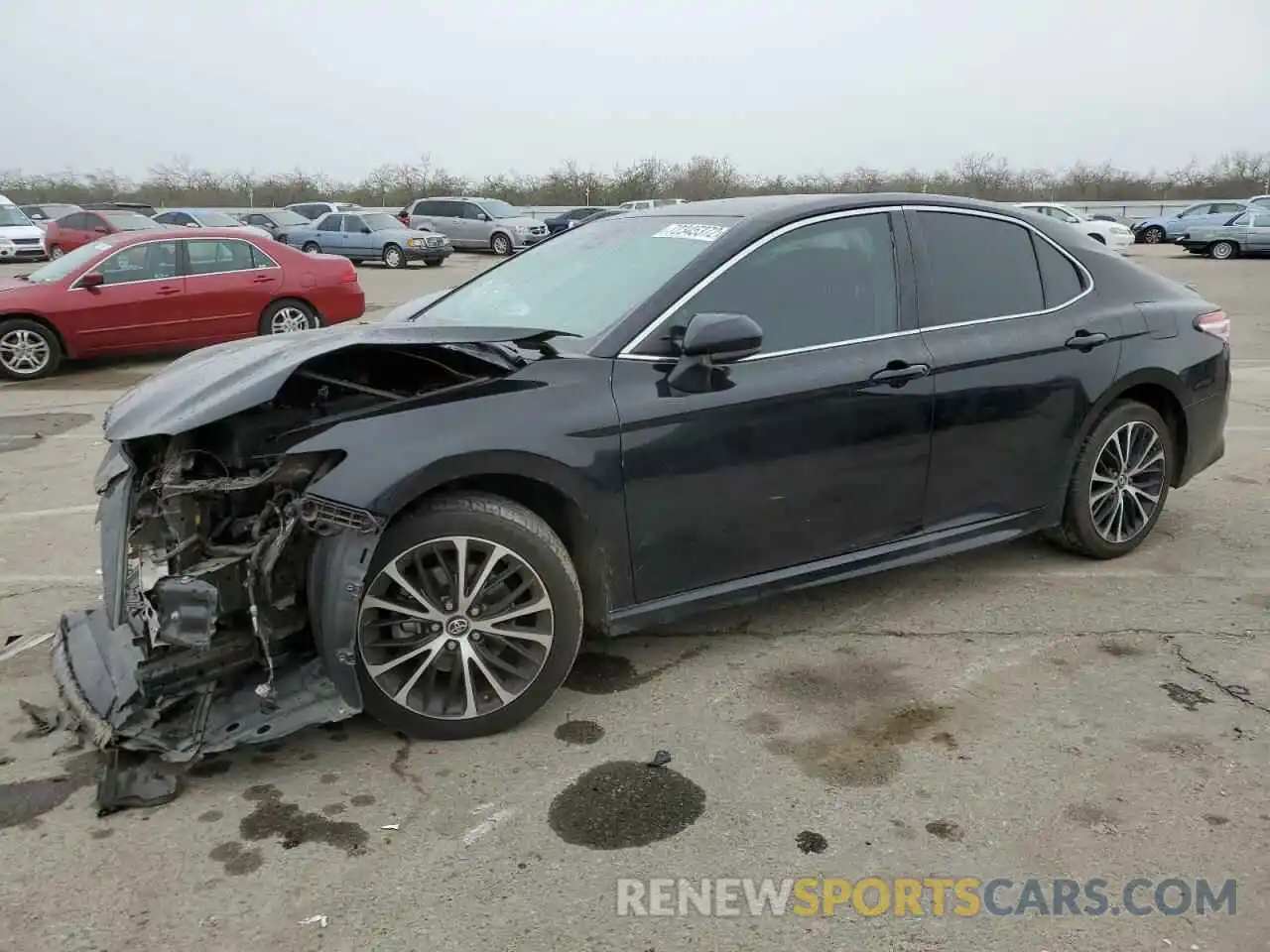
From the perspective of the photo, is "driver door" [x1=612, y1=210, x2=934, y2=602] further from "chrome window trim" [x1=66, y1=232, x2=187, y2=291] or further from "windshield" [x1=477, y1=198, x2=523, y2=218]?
"windshield" [x1=477, y1=198, x2=523, y2=218]

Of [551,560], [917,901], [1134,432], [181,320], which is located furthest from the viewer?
[181,320]

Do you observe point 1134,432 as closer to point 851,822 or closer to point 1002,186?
point 851,822

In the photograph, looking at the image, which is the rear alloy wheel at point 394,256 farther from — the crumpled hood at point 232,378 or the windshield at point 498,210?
the crumpled hood at point 232,378

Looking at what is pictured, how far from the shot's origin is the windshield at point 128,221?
23.8 m

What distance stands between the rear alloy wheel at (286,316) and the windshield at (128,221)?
46.7 feet

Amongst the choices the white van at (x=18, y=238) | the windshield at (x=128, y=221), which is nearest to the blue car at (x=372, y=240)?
the windshield at (x=128, y=221)

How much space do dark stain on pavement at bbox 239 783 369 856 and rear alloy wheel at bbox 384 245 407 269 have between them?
24.5 metres

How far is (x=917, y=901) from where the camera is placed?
256 centimetres

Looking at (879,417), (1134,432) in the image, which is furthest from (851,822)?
(1134,432)

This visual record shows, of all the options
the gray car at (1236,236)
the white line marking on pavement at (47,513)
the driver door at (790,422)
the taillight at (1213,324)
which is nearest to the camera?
the driver door at (790,422)

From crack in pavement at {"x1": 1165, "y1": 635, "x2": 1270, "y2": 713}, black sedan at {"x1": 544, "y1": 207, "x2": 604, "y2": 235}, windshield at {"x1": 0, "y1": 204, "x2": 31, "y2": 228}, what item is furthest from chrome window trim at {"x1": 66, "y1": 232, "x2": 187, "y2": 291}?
black sedan at {"x1": 544, "y1": 207, "x2": 604, "y2": 235}

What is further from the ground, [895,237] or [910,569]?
[895,237]

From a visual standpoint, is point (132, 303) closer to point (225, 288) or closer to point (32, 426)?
point (225, 288)

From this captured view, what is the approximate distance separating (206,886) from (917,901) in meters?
1.82
